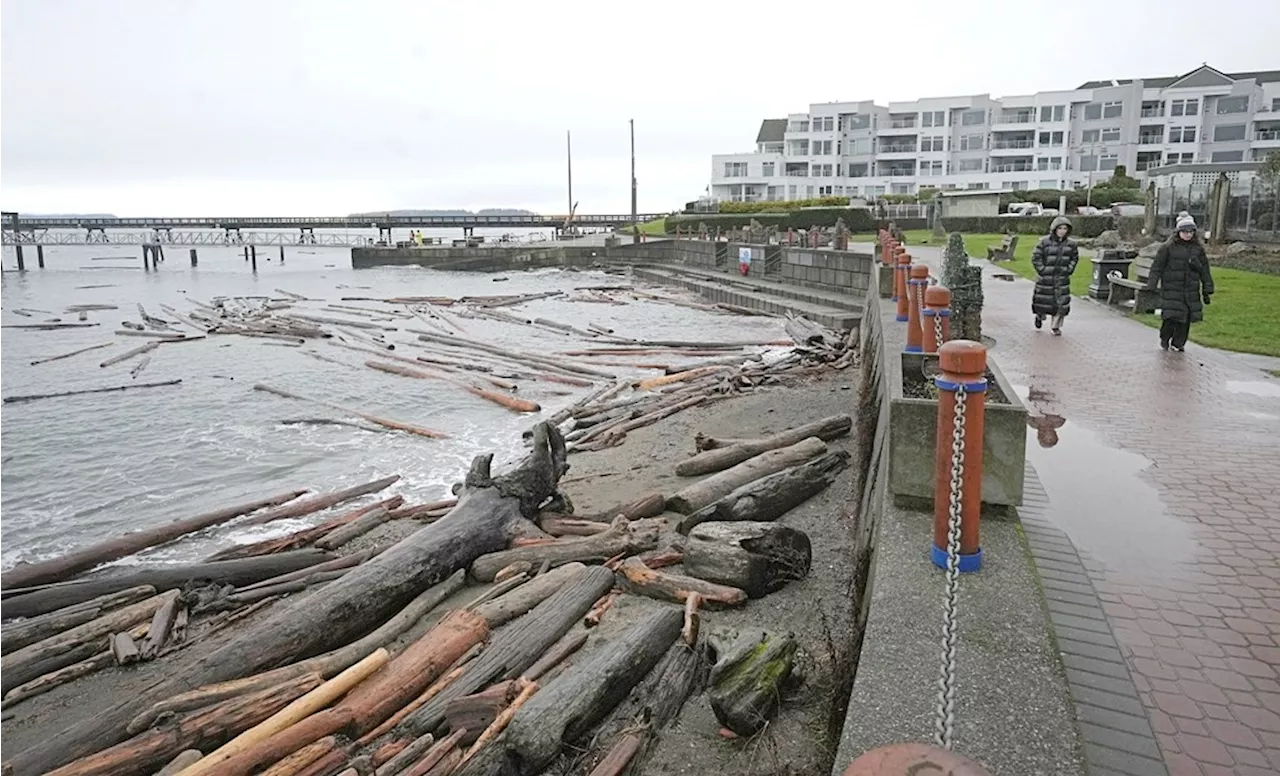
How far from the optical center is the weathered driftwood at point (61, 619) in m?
7.15

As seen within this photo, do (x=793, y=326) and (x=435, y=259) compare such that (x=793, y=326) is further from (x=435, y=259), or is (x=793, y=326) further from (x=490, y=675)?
(x=435, y=259)

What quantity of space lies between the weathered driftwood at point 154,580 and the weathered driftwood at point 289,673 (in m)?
2.34

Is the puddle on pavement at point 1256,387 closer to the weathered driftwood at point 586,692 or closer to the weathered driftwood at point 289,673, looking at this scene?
the weathered driftwood at point 586,692

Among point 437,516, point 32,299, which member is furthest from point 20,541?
point 32,299

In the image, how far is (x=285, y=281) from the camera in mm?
69688

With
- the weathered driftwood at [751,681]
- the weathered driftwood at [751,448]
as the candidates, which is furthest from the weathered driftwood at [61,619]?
the weathered driftwood at [751,681]

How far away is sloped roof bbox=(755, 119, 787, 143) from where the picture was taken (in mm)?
97375

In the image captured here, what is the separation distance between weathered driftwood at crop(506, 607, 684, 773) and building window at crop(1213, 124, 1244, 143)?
296 feet

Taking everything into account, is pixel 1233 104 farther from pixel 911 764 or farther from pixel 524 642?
pixel 911 764

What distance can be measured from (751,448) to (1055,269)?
20.3 feet

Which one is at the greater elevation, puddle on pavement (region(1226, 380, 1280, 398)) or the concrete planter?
the concrete planter

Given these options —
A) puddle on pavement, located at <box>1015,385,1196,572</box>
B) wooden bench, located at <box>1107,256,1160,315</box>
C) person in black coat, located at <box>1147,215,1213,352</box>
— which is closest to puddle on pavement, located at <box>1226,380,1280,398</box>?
person in black coat, located at <box>1147,215,1213,352</box>

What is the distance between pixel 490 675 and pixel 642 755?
Answer: 1.24m

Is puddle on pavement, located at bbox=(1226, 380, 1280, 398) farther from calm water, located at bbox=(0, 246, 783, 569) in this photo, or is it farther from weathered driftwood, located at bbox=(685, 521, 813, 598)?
calm water, located at bbox=(0, 246, 783, 569)
